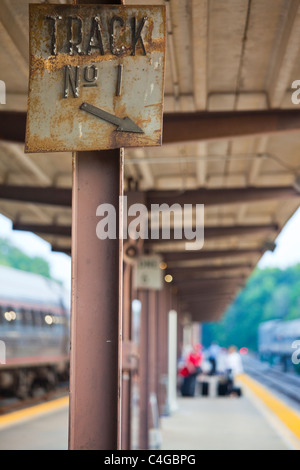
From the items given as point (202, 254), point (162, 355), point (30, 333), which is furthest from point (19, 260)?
point (162, 355)

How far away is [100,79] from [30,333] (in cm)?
1858

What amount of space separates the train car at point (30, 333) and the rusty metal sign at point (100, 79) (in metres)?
15.8

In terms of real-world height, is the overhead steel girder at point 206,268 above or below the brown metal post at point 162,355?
above

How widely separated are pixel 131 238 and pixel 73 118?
649 cm

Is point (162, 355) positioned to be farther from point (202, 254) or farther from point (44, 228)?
point (44, 228)

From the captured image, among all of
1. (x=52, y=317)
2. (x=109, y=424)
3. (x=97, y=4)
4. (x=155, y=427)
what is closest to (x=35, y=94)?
(x=97, y=4)

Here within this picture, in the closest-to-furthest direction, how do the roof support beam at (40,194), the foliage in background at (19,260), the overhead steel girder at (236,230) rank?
the roof support beam at (40,194) < the overhead steel girder at (236,230) < the foliage in background at (19,260)

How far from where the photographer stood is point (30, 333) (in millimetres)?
23469

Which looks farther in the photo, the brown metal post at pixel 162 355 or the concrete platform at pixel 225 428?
the brown metal post at pixel 162 355

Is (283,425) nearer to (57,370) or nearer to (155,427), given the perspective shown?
(155,427)

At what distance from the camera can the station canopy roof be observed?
→ 7879 millimetres

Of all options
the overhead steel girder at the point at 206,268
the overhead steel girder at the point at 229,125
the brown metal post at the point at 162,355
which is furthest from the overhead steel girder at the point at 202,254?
the overhead steel girder at the point at 229,125

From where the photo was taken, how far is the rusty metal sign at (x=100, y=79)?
5.62 meters

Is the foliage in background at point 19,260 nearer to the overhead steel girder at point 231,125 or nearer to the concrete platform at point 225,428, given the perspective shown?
the concrete platform at point 225,428
